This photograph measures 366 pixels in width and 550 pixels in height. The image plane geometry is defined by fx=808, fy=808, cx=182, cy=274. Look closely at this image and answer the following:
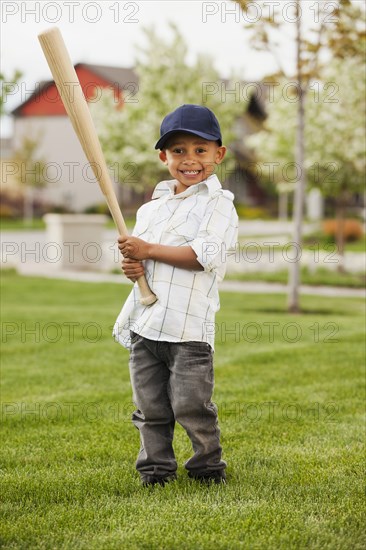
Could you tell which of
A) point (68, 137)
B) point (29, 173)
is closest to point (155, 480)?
point (29, 173)

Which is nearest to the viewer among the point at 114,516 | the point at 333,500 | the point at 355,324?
the point at 114,516

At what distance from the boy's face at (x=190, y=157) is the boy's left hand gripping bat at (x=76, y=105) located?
1.11 ft

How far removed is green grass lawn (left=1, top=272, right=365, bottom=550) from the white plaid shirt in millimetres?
699

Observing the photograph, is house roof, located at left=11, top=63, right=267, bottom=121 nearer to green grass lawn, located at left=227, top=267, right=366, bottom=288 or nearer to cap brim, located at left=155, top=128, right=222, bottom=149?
green grass lawn, located at left=227, top=267, right=366, bottom=288

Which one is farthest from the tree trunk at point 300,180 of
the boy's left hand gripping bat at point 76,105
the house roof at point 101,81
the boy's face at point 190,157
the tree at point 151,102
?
the house roof at point 101,81

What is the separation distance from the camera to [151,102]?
68.5 feet

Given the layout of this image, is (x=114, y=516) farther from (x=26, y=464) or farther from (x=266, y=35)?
(x=266, y=35)

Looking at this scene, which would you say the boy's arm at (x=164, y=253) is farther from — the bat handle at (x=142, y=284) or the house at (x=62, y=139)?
the house at (x=62, y=139)

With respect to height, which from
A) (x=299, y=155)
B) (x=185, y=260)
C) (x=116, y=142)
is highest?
(x=116, y=142)

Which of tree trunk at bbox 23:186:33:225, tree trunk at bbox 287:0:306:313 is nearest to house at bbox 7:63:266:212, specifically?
tree trunk at bbox 23:186:33:225

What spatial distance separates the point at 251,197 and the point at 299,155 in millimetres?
39646

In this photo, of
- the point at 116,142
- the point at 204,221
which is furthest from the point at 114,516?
the point at 116,142

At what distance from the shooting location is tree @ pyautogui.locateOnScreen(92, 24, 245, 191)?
20.8 meters

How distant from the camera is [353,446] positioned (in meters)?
4.25
